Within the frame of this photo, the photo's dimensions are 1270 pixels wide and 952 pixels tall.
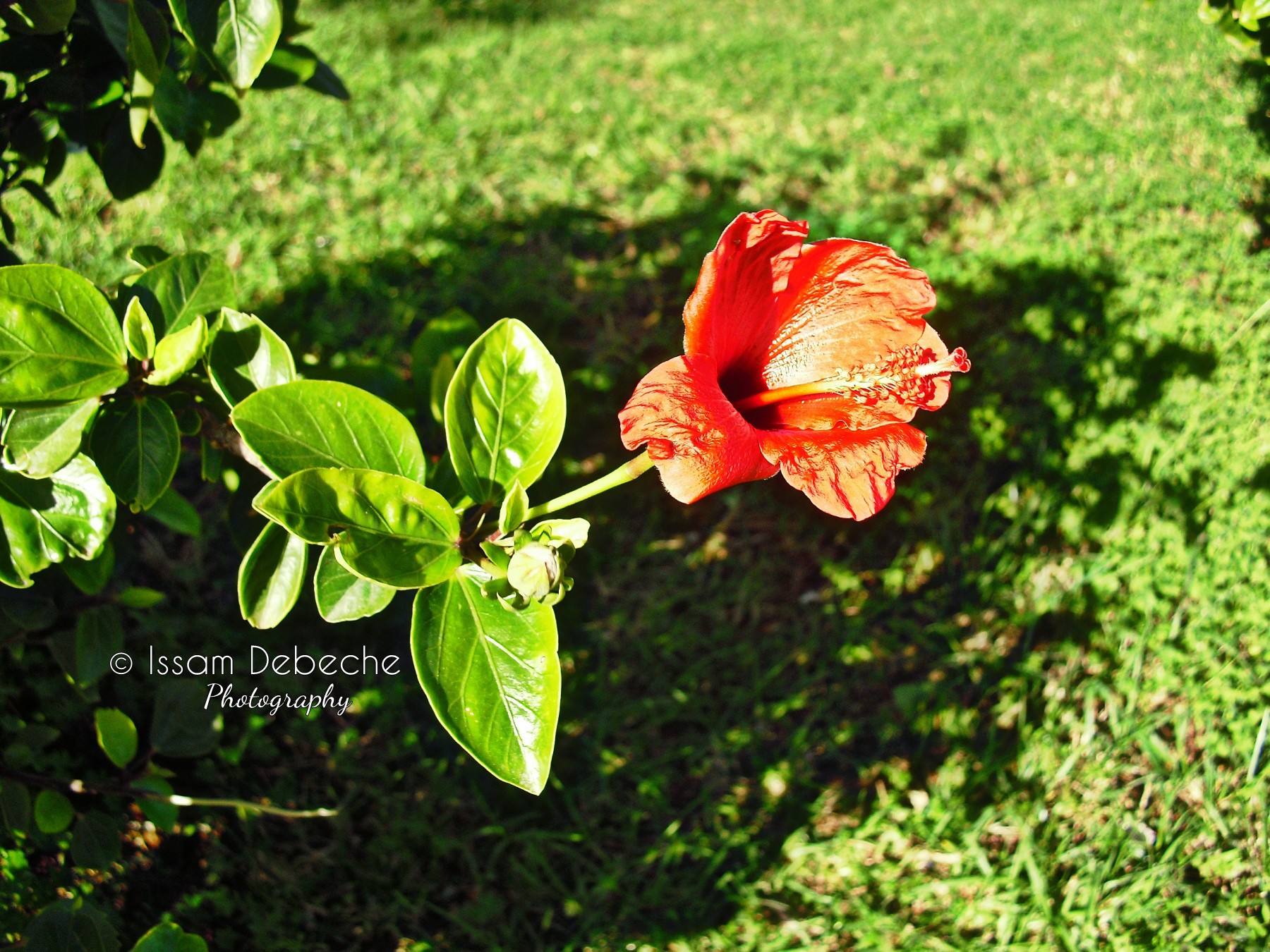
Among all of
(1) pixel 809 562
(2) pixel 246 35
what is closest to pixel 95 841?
(2) pixel 246 35

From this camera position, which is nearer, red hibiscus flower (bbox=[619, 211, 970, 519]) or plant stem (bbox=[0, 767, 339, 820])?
red hibiscus flower (bbox=[619, 211, 970, 519])

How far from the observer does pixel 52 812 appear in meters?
1.58

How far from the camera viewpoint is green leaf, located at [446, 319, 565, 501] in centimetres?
120

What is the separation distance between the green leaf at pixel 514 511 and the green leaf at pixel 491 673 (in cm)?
9

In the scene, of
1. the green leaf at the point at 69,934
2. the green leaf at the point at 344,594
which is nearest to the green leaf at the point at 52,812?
the green leaf at the point at 69,934

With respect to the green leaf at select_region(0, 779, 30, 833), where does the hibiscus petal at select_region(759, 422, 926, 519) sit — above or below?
above

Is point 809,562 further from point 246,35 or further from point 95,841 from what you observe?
point 246,35

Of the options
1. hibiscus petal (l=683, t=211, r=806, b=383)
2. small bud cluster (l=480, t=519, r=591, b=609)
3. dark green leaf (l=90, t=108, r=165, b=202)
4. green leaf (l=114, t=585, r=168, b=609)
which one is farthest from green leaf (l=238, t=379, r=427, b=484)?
green leaf (l=114, t=585, r=168, b=609)

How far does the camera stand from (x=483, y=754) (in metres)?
1.04

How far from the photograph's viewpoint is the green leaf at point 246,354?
123 centimetres

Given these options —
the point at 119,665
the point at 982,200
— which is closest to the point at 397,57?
the point at 982,200

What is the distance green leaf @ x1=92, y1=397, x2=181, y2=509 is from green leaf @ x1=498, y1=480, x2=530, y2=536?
50 cm

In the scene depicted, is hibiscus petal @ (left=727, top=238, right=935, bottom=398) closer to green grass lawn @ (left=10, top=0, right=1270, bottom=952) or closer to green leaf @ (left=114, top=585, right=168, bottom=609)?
green grass lawn @ (left=10, top=0, right=1270, bottom=952)

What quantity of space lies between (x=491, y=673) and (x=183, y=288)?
79cm
